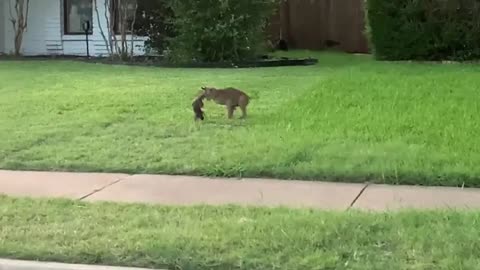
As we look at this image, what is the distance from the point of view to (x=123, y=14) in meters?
21.5

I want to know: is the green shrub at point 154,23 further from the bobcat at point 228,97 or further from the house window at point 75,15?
the bobcat at point 228,97

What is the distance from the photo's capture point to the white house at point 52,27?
79.3ft

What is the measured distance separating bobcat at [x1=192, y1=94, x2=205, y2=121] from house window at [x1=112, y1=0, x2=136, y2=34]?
1158cm

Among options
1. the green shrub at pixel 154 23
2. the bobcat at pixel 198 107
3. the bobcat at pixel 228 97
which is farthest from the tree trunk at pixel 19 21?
the bobcat at pixel 228 97

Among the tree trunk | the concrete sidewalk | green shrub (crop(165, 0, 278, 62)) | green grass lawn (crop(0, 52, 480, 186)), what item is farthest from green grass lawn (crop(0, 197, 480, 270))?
the tree trunk

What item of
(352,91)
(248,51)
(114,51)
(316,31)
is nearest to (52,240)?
(352,91)

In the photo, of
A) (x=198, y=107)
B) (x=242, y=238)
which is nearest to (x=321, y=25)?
(x=198, y=107)

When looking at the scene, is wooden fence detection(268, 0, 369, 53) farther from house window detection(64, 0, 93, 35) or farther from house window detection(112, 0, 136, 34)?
house window detection(64, 0, 93, 35)

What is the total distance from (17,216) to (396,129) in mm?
4585

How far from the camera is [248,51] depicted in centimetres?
1966

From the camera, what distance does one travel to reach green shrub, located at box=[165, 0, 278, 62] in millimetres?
18953

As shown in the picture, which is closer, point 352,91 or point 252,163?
point 252,163

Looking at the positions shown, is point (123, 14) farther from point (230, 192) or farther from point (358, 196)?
point (358, 196)

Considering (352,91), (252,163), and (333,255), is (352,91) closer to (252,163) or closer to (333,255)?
(252,163)
